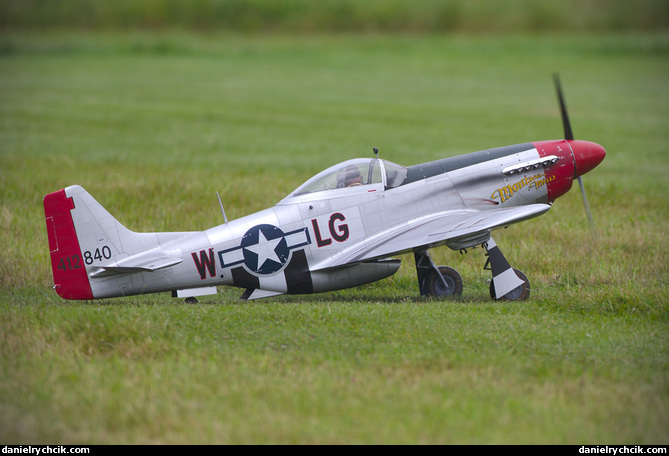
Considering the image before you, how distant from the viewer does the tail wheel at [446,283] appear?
1121cm

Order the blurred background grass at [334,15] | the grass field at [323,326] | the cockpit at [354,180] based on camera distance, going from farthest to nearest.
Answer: the blurred background grass at [334,15] < the cockpit at [354,180] < the grass field at [323,326]

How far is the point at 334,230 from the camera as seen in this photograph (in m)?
10.8

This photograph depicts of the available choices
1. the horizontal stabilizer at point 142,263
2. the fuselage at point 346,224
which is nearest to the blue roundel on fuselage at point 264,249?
the fuselage at point 346,224

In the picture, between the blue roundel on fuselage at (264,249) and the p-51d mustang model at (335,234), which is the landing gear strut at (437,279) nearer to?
the p-51d mustang model at (335,234)

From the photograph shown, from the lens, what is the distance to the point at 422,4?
237 ft

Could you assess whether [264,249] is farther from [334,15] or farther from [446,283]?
[334,15]

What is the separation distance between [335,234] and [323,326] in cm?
184

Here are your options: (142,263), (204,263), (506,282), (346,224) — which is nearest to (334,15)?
(346,224)

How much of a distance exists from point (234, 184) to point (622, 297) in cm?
1065

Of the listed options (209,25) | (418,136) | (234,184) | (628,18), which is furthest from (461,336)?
(628,18)

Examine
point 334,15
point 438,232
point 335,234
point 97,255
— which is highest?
point 334,15

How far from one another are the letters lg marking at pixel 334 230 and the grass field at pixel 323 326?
879mm

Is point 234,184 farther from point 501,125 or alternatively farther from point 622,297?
point 501,125

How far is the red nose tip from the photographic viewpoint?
1175cm
